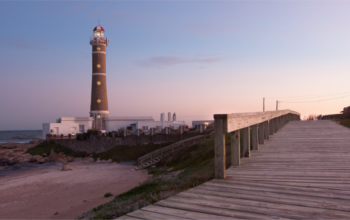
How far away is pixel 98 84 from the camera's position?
46.3 metres

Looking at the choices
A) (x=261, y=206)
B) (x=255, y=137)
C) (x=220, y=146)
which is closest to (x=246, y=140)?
(x=255, y=137)

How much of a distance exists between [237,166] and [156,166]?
51.6ft

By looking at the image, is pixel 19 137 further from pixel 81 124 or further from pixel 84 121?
pixel 84 121

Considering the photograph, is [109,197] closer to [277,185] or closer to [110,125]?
[277,185]

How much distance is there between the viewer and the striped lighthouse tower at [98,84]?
46.0 metres

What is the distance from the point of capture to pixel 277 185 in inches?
164

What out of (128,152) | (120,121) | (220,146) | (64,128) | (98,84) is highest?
(98,84)

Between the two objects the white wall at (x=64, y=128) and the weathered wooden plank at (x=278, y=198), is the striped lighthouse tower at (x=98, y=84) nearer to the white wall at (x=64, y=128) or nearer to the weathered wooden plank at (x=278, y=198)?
the white wall at (x=64, y=128)

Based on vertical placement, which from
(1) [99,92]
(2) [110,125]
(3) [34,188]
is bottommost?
(3) [34,188]

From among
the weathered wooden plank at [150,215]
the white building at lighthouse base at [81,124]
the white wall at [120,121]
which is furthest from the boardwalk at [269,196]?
the white wall at [120,121]

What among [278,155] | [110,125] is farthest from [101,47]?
[278,155]

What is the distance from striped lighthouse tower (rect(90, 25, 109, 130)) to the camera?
46031 millimetres

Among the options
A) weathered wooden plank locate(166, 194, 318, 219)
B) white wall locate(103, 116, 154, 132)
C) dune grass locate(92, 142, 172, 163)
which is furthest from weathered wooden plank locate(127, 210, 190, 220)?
white wall locate(103, 116, 154, 132)

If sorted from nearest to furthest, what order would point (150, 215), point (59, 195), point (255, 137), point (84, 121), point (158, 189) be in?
point (150, 215), point (158, 189), point (255, 137), point (59, 195), point (84, 121)
